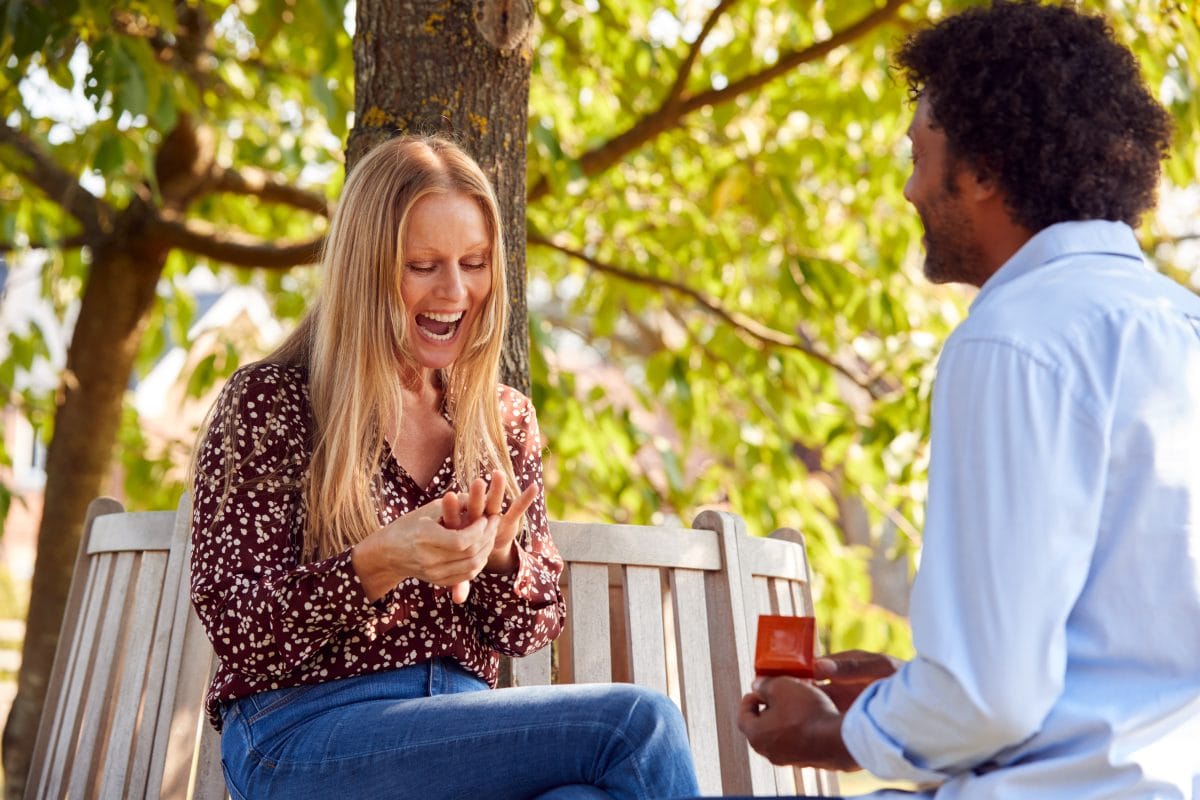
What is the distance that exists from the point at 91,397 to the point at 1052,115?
4339 millimetres

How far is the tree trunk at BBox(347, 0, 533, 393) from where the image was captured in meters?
3.09

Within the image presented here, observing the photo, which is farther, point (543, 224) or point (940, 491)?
point (543, 224)

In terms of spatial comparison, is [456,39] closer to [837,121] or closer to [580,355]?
[837,121]

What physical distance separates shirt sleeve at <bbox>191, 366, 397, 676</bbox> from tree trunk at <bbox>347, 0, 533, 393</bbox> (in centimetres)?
81

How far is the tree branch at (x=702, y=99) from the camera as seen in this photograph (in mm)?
4531

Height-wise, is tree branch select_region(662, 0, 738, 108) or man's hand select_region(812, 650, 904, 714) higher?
tree branch select_region(662, 0, 738, 108)

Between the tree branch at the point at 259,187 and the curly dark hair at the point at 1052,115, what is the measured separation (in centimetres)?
384

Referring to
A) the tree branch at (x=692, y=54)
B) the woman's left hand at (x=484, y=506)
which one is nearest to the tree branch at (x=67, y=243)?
the tree branch at (x=692, y=54)

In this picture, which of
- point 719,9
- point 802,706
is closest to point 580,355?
point 719,9

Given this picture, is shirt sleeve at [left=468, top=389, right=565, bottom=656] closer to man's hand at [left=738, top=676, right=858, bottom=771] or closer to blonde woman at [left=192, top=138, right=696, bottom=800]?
blonde woman at [left=192, top=138, right=696, bottom=800]

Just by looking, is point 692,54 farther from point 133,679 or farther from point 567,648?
point 133,679

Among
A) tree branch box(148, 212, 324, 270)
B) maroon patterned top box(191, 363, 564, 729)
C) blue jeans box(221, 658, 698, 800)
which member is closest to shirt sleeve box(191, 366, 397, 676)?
maroon patterned top box(191, 363, 564, 729)

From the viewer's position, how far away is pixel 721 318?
225 inches

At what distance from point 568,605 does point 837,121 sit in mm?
3083
